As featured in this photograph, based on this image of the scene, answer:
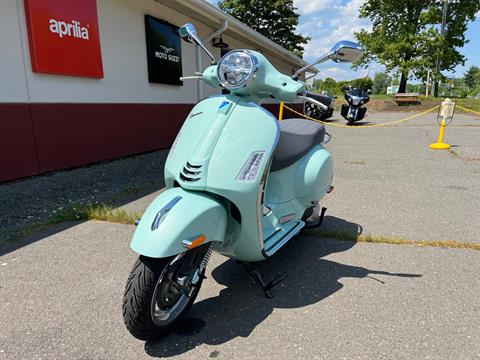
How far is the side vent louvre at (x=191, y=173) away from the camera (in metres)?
2.10

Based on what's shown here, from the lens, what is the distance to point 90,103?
20.8 feet

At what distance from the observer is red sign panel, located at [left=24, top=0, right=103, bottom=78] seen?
527 cm

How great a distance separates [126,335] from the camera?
2.07 metres

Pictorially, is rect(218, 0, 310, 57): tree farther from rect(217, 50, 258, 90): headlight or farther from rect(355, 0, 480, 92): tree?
rect(217, 50, 258, 90): headlight

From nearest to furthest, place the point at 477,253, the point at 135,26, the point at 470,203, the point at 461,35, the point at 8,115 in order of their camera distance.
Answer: the point at 477,253, the point at 470,203, the point at 8,115, the point at 135,26, the point at 461,35

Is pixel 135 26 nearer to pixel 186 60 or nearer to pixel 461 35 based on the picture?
pixel 186 60

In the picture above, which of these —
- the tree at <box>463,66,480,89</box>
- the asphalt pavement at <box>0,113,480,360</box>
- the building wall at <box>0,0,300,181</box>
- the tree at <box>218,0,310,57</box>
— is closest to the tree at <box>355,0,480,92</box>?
the tree at <box>218,0,310,57</box>

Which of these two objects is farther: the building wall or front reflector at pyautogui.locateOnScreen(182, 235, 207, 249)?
the building wall

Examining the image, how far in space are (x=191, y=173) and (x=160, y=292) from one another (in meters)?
0.70

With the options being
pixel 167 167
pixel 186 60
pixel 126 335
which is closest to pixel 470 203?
pixel 167 167

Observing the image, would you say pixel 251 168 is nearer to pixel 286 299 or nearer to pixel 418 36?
pixel 286 299

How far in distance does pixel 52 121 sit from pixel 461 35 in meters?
36.9

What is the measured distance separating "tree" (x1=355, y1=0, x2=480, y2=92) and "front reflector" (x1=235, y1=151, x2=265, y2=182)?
33.6 m

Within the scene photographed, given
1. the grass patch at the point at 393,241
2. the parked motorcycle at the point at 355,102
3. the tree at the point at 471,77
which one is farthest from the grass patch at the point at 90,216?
the tree at the point at 471,77
